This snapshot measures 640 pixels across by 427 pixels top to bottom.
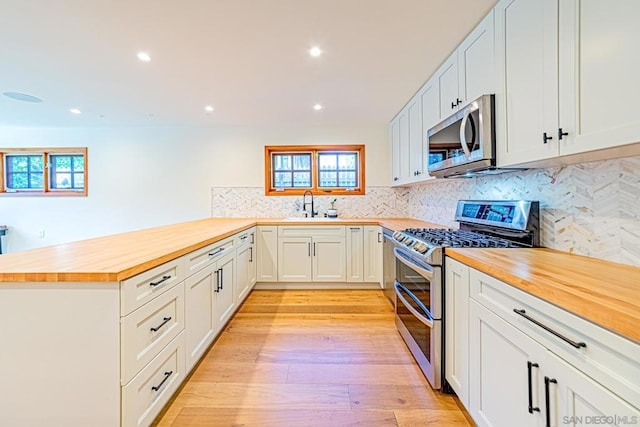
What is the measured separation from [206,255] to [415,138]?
2347 millimetres

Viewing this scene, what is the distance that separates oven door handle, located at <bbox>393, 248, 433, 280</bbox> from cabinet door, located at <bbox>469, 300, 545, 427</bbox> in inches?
13.5

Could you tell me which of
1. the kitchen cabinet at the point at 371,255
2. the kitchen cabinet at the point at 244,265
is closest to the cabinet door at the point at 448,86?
the kitchen cabinet at the point at 371,255

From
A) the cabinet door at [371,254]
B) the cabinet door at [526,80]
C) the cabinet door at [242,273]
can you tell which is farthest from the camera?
the cabinet door at [371,254]

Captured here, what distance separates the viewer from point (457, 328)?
1.57 metres

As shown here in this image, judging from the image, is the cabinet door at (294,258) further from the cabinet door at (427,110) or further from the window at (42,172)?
the window at (42,172)

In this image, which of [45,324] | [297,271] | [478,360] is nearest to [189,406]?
[45,324]

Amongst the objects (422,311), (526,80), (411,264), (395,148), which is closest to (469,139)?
(526,80)

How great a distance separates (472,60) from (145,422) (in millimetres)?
Answer: 2743

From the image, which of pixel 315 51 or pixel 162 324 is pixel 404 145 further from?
pixel 162 324

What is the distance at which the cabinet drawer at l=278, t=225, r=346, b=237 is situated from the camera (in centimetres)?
364

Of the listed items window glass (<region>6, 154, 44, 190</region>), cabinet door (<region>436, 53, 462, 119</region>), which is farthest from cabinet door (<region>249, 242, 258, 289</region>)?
window glass (<region>6, 154, 44, 190</region>)

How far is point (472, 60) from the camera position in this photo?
192cm

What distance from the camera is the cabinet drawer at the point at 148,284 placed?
121cm

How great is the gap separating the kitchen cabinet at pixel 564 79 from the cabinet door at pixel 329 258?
224cm
